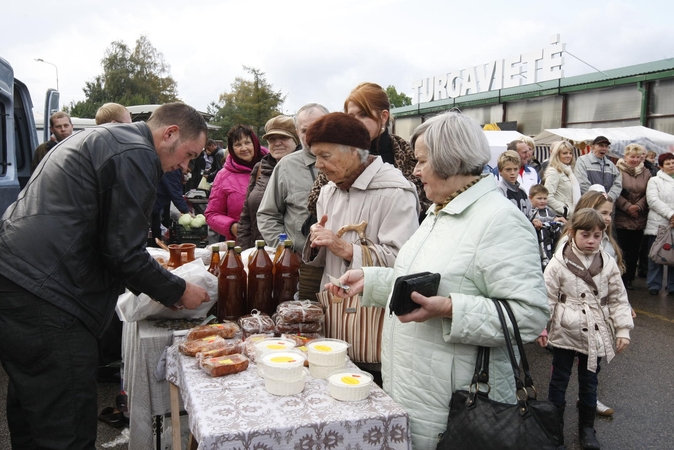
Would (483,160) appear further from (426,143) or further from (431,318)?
(431,318)

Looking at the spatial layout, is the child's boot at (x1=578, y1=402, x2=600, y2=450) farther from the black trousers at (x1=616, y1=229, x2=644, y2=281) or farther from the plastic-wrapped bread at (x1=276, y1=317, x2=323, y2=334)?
the black trousers at (x1=616, y1=229, x2=644, y2=281)

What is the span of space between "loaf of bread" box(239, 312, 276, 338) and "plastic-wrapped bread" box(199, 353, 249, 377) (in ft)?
1.12

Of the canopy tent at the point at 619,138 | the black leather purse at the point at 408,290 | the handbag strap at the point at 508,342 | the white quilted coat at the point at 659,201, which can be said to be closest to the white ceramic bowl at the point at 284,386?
the black leather purse at the point at 408,290

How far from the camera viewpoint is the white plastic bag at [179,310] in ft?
8.64

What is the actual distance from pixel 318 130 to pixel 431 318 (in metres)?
1.13

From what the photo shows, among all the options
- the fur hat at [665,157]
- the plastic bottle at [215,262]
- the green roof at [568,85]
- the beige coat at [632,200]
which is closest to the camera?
the plastic bottle at [215,262]

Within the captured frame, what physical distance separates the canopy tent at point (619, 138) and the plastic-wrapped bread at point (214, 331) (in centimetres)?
1028

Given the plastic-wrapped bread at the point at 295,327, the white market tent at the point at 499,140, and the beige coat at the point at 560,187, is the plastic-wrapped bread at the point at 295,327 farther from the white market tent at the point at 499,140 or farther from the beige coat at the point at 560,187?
the white market tent at the point at 499,140

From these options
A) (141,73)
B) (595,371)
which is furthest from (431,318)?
(141,73)

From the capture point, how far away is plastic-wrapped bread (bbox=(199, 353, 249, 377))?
6.68ft

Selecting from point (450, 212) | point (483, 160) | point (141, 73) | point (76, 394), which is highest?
point (141, 73)

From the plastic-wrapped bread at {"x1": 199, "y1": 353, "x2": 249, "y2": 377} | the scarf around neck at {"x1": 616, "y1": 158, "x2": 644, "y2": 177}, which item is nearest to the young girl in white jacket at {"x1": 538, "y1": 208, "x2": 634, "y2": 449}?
the plastic-wrapped bread at {"x1": 199, "y1": 353, "x2": 249, "y2": 377}

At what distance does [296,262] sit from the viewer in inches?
112

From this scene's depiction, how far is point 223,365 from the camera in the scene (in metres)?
2.05
